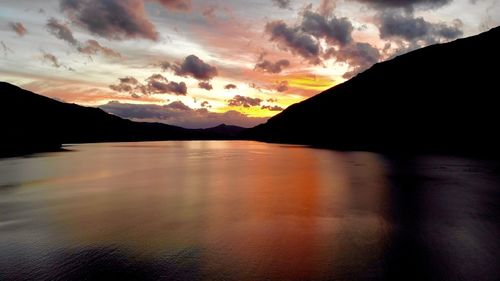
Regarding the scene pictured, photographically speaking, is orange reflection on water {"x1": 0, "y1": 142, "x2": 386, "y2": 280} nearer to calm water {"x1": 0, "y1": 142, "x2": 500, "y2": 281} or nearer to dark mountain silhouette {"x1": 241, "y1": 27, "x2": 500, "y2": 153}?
calm water {"x1": 0, "y1": 142, "x2": 500, "y2": 281}

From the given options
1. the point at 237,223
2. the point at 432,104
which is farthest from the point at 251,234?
the point at 432,104

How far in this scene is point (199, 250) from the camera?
13.2 metres

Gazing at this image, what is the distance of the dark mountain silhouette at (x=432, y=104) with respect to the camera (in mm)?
111625

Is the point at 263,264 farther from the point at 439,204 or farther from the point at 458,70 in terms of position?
the point at 458,70

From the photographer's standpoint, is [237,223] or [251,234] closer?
[251,234]

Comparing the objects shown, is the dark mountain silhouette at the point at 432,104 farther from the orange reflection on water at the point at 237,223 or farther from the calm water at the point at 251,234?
the orange reflection on water at the point at 237,223

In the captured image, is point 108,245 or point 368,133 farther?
point 368,133

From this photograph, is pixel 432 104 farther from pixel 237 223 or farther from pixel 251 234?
pixel 251 234

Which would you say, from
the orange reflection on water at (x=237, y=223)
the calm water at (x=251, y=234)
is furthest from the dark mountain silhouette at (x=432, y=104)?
the orange reflection on water at (x=237, y=223)

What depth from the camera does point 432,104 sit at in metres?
139

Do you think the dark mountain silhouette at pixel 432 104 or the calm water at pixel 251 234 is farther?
the dark mountain silhouette at pixel 432 104

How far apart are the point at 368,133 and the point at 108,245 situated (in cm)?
16097

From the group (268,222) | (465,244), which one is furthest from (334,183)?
(465,244)

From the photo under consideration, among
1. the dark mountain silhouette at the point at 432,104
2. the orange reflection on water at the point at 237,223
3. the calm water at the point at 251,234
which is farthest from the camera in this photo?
the dark mountain silhouette at the point at 432,104
